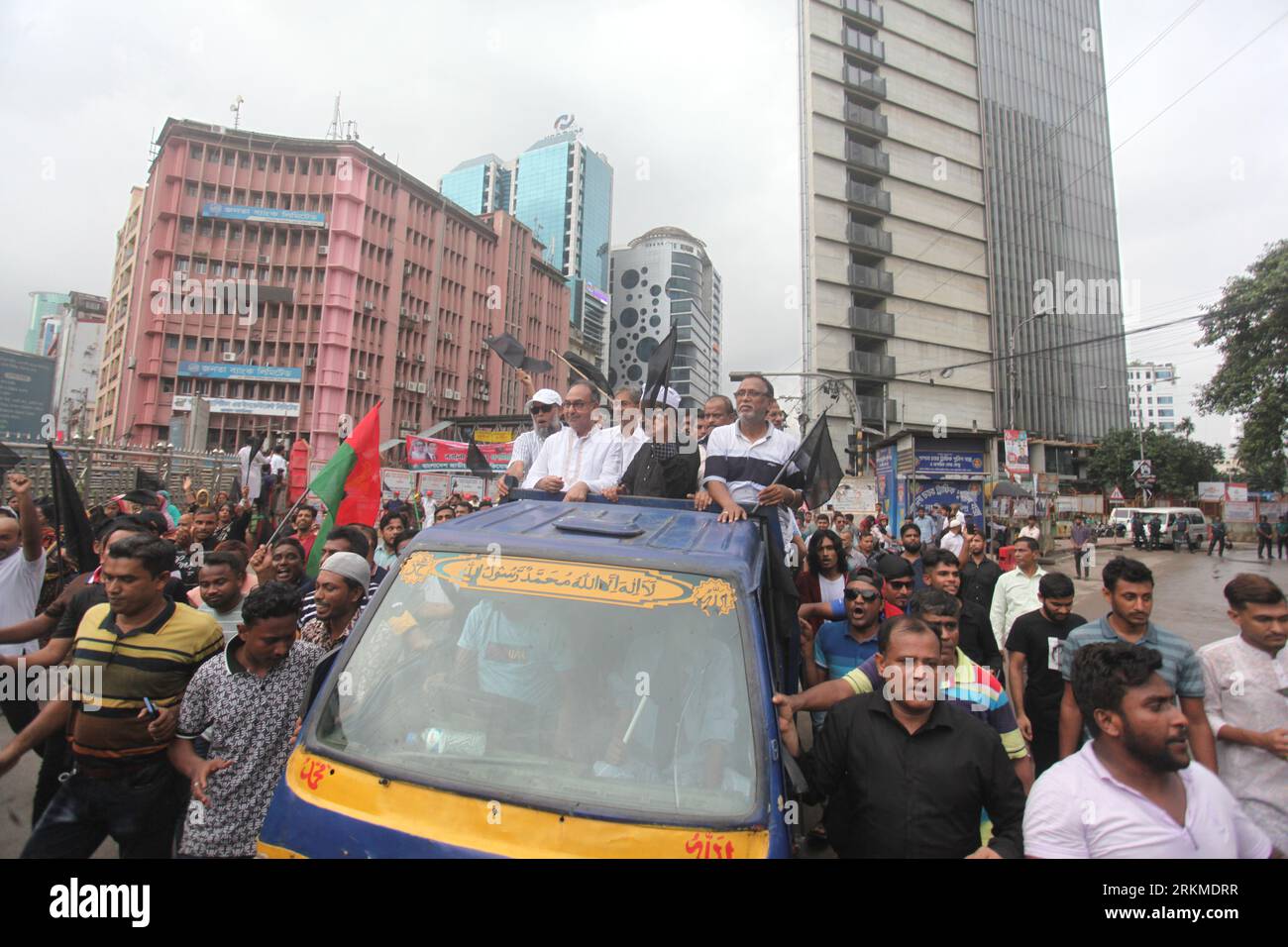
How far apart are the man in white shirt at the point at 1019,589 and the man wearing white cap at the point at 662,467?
119 inches

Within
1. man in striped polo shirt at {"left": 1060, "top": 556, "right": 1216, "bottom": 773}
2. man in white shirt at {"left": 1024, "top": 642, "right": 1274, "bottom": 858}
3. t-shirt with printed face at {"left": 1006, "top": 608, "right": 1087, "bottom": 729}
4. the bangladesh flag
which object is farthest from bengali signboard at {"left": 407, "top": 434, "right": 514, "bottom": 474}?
man in white shirt at {"left": 1024, "top": 642, "right": 1274, "bottom": 858}

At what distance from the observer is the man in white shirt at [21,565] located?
13.3 feet

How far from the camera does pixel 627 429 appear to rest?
4844 mm

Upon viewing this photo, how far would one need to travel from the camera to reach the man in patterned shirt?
257 cm

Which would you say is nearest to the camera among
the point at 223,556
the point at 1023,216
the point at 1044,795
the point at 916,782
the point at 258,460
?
the point at 1044,795

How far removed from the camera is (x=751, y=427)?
436 cm

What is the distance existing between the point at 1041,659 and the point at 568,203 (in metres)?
106

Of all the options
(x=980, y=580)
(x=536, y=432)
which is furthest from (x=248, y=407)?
(x=980, y=580)

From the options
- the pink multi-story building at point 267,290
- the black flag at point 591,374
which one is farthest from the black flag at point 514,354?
the pink multi-story building at point 267,290

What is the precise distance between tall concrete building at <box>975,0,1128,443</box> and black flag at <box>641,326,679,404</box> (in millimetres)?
48189

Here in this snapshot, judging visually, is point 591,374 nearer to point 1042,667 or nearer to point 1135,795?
point 1042,667
